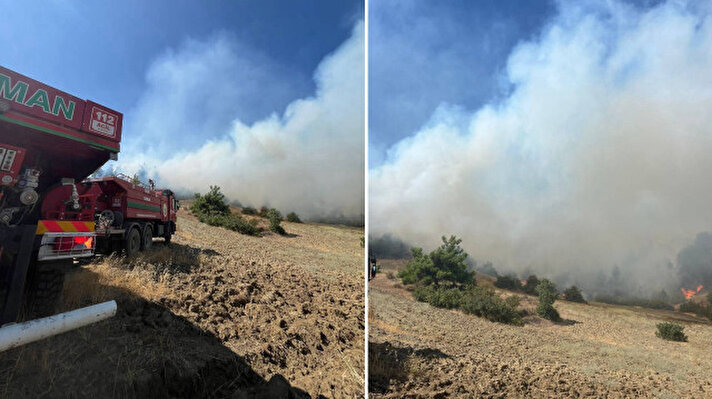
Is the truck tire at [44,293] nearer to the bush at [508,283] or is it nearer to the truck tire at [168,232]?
the truck tire at [168,232]

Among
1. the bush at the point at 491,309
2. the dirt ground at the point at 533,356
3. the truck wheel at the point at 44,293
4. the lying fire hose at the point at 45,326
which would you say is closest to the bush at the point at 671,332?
the dirt ground at the point at 533,356

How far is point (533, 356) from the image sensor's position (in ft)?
31.5

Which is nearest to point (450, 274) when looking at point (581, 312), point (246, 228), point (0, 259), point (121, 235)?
point (581, 312)

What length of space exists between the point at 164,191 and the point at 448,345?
9917 mm

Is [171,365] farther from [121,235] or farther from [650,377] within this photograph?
[650,377]

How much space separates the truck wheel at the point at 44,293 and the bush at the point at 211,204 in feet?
80.3

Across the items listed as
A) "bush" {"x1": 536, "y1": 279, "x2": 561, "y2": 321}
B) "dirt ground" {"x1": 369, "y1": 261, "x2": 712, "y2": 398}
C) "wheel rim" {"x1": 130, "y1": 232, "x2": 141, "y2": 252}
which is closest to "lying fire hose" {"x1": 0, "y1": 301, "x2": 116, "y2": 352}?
"dirt ground" {"x1": 369, "y1": 261, "x2": 712, "y2": 398}

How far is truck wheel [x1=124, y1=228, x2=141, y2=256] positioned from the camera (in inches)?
303

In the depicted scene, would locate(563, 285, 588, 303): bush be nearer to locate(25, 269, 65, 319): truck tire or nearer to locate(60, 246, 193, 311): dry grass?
locate(60, 246, 193, 311): dry grass

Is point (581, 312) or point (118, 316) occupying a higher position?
point (118, 316)

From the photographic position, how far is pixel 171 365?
10.9 ft

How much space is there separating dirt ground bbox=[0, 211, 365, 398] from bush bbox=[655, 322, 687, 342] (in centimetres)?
1217

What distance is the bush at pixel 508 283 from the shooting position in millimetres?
24341

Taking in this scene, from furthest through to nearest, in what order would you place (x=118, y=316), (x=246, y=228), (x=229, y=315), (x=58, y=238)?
(x=246, y=228) < (x=229, y=315) < (x=118, y=316) < (x=58, y=238)
